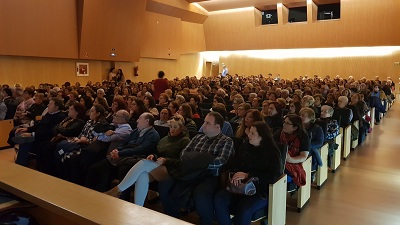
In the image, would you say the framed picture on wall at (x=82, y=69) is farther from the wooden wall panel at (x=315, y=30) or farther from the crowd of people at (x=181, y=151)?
the crowd of people at (x=181, y=151)

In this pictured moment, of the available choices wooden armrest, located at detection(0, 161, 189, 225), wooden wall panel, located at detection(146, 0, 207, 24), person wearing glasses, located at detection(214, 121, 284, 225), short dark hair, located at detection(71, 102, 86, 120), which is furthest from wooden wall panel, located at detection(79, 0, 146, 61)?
wooden armrest, located at detection(0, 161, 189, 225)

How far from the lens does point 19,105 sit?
23.0 feet

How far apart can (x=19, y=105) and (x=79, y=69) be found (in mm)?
9258

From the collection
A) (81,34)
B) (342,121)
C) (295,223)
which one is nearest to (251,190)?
(295,223)

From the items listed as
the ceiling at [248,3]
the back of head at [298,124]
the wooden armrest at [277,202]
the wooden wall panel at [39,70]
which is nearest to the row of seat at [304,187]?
the wooden armrest at [277,202]

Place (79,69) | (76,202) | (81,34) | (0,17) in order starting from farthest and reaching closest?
1. (79,69)
2. (81,34)
3. (0,17)
4. (76,202)

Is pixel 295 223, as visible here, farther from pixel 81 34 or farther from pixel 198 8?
pixel 198 8

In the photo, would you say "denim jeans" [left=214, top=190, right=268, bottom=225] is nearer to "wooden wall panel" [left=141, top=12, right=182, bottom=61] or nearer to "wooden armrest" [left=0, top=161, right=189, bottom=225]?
"wooden armrest" [left=0, top=161, right=189, bottom=225]

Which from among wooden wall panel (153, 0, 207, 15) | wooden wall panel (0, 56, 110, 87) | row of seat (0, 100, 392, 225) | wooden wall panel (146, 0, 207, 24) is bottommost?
row of seat (0, 100, 392, 225)

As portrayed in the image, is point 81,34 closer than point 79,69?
Yes

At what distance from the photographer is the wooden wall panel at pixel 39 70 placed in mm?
13344

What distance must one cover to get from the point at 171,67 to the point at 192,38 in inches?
111

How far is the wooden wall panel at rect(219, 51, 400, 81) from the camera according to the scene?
19264 mm

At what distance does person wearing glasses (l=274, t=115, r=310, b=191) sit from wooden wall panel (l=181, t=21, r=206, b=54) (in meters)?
18.8
